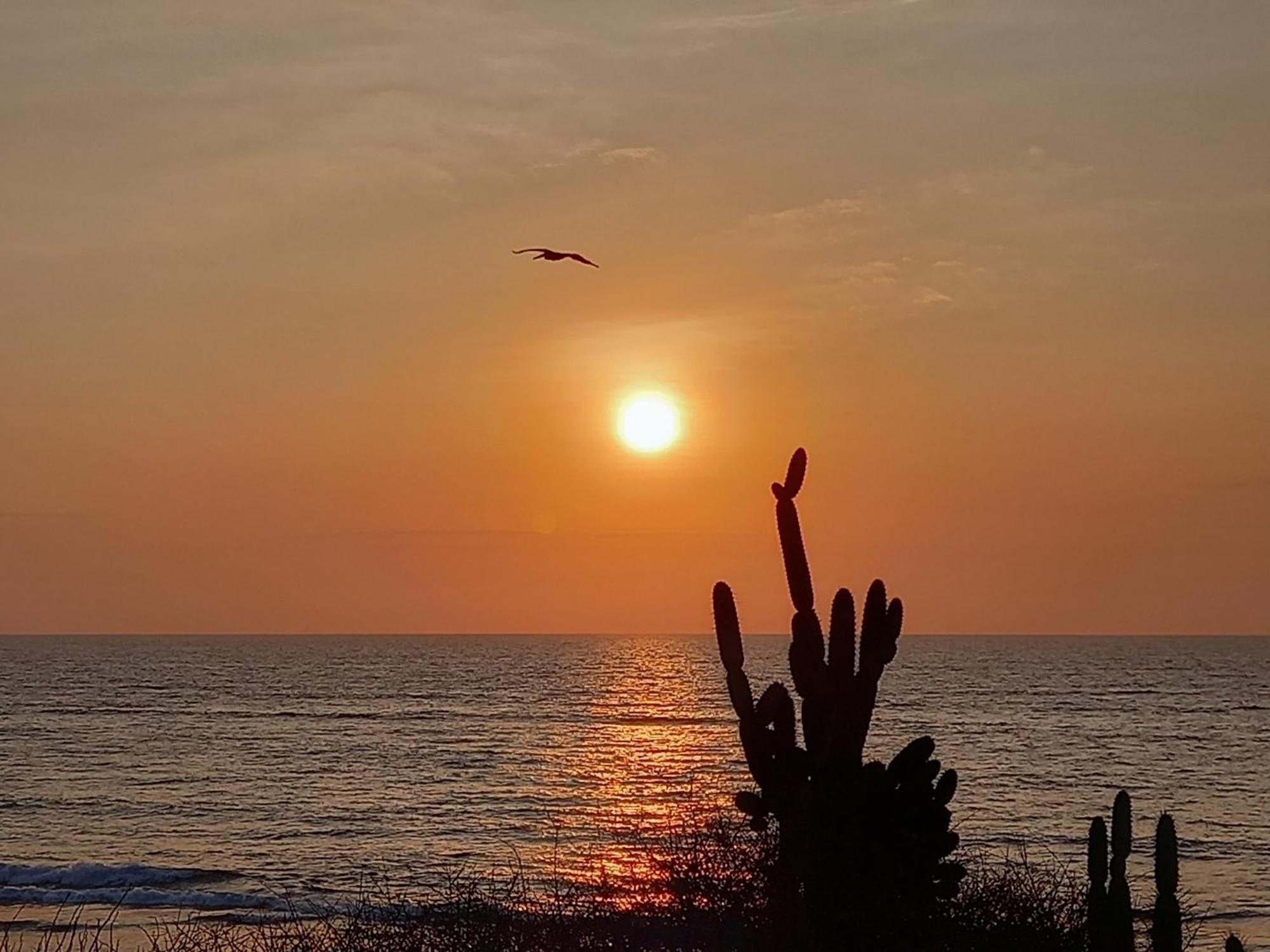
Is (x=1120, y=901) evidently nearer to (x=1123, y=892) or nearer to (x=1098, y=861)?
(x=1123, y=892)

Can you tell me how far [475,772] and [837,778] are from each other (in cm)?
6182

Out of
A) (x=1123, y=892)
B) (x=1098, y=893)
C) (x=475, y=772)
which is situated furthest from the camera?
(x=475, y=772)

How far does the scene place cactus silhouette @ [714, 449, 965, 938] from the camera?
53.8ft

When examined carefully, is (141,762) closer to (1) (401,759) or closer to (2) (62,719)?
(1) (401,759)

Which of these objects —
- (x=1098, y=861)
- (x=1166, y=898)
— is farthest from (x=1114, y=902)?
(x=1166, y=898)

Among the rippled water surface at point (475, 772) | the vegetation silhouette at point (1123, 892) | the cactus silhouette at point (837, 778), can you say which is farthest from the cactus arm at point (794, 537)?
the rippled water surface at point (475, 772)

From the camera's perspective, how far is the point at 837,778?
53.8 ft

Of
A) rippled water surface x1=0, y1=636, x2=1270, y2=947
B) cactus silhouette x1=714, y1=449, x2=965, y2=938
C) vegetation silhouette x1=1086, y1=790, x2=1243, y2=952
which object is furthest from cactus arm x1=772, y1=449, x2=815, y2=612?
rippled water surface x1=0, y1=636, x2=1270, y2=947

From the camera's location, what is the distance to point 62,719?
109 meters

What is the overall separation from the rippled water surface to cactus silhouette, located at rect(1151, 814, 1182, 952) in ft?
59.4

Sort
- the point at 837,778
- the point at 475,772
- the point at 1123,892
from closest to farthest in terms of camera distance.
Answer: the point at 837,778 → the point at 1123,892 → the point at 475,772

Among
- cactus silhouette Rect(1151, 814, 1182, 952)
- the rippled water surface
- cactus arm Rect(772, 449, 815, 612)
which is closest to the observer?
cactus arm Rect(772, 449, 815, 612)

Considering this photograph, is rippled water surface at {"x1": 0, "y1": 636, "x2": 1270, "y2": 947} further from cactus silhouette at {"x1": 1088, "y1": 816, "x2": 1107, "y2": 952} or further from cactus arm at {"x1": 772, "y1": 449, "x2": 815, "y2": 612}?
cactus arm at {"x1": 772, "y1": 449, "x2": 815, "y2": 612}

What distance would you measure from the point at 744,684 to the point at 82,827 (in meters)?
45.0
